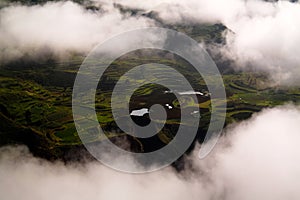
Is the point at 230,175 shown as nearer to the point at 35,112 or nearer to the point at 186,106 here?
the point at 186,106

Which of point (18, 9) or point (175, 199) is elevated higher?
point (18, 9)

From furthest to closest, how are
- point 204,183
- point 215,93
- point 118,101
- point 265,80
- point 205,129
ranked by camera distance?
point 265,80 < point 215,93 < point 118,101 < point 205,129 < point 204,183

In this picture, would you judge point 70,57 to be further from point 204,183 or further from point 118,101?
point 204,183

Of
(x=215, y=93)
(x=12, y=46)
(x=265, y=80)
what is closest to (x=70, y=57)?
(x=12, y=46)

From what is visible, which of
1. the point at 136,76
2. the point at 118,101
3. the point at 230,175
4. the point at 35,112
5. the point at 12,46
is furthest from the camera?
the point at 12,46

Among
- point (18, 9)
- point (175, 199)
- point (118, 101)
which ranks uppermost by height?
point (18, 9)

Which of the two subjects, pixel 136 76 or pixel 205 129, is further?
pixel 136 76

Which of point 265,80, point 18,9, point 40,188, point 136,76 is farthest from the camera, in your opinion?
point 18,9

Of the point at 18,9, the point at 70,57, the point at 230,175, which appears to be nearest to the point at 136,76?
the point at 70,57

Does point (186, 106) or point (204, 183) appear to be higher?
point (186, 106)
